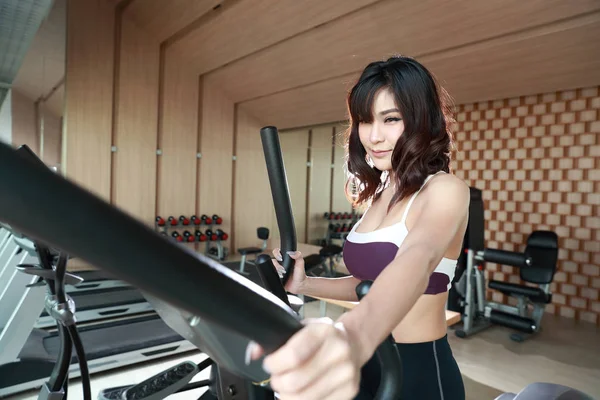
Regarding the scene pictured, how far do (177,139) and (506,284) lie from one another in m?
5.98

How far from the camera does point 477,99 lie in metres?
5.41

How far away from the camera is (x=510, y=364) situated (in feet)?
A: 11.1

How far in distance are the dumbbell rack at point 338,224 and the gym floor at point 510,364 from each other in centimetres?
423

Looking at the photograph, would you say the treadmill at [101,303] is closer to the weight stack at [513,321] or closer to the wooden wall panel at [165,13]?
the weight stack at [513,321]

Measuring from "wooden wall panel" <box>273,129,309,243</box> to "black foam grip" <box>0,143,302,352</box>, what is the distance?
26.9ft

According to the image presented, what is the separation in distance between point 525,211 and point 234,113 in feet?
19.0

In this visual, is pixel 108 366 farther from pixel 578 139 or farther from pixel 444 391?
pixel 578 139

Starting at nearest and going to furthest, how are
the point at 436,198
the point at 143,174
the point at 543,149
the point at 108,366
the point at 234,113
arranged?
the point at 436,198, the point at 108,366, the point at 543,149, the point at 143,174, the point at 234,113

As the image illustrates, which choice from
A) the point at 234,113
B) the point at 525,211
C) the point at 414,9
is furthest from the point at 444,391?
the point at 234,113

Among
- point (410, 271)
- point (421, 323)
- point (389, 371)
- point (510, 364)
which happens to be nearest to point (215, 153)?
point (510, 364)

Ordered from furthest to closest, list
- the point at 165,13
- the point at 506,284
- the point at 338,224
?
1. the point at 338,224
2. the point at 165,13
3. the point at 506,284

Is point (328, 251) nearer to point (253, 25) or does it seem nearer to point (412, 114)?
point (253, 25)

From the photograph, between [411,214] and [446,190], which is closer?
[446,190]

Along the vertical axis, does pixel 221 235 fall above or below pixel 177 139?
below
